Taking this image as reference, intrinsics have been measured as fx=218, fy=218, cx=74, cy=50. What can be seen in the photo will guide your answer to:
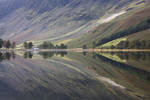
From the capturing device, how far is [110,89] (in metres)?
27.6

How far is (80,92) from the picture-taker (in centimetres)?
2583

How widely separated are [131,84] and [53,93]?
12.5 m

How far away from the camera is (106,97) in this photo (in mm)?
23641

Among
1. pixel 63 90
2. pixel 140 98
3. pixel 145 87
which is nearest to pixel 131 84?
pixel 145 87

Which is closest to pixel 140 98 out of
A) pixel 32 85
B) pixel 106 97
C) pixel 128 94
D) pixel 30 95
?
pixel 128 94

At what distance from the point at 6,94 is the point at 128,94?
14.1m

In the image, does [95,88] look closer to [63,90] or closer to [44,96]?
[63,90]

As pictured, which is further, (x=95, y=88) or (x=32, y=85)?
(x=32, y=85)

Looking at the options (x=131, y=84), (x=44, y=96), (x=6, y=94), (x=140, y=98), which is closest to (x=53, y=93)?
(x=44, y=96)

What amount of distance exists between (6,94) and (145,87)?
17.9 meters

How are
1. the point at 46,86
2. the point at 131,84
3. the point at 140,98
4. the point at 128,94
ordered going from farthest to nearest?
the point at 131,84 < the point at 46,86 < the point at 128,94 < the point at 140,98

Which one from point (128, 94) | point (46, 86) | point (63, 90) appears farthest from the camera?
point (46, 86)

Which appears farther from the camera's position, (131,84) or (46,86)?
(131,84)

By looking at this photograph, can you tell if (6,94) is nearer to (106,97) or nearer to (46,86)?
(46,86)
